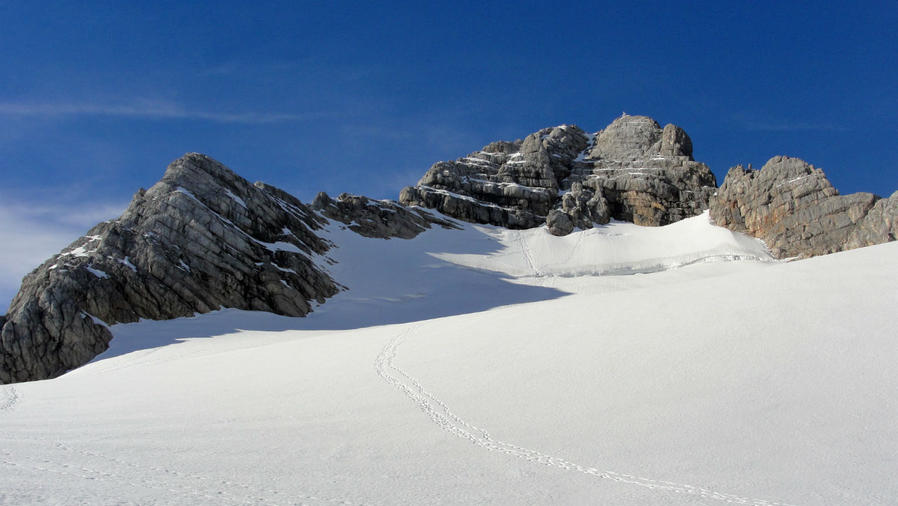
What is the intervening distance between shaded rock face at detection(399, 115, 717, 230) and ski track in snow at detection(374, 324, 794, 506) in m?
67.5

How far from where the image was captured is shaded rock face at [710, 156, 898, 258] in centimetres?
5881

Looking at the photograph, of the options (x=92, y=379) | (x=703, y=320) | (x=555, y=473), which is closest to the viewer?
(x=555, y=473)

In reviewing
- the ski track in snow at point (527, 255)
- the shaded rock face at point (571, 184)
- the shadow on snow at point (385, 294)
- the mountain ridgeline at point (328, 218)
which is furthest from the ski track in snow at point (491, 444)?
the shaded rock face at point (571, 184)

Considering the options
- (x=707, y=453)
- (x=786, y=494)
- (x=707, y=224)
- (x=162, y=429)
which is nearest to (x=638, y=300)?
(x=707, y=453)

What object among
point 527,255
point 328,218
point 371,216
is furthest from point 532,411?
A: point 371,216

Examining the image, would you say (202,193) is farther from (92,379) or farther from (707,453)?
(707,453)

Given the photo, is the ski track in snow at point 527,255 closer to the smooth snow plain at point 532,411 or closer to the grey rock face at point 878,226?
the grey rock face at point 878,226

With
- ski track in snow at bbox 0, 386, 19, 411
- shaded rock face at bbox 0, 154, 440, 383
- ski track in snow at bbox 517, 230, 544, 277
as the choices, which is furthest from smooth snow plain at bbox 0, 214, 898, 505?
ski track in snow at bbox 517, 230, 544, 277

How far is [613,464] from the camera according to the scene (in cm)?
909

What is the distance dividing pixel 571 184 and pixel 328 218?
46.5 m

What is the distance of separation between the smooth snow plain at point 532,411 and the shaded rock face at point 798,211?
46.9 m

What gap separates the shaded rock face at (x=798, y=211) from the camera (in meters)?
58.8

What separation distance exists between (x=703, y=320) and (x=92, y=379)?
78.4 feet

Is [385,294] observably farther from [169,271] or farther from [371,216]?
[371,216]
